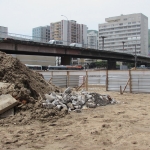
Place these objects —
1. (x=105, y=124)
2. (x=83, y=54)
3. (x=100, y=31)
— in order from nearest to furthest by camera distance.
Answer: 1. (x=105, y=124)
2. (x=83, y=54)
3. (x=100, y=31)

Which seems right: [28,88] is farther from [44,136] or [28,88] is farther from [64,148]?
[64,148]

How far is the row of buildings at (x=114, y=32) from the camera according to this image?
117m

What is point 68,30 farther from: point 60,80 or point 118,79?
point 118,79

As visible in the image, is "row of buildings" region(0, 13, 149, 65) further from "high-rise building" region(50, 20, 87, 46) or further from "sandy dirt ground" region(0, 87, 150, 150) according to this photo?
"sandy dirt ground" region(0, 87, 150, 150)

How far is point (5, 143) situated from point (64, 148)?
1466mm

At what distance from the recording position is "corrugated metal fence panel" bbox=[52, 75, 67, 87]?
930 inches

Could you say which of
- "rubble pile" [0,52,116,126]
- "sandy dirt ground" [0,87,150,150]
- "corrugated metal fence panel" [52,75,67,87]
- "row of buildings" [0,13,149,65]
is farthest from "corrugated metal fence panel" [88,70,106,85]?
"row of buildings" [0,13,149,65]

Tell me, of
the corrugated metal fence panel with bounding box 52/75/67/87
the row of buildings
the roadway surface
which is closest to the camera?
the corrugated metal fence panel with bounding box 52/75/67/87

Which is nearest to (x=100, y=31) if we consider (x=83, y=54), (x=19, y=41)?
(x=83, y=54)

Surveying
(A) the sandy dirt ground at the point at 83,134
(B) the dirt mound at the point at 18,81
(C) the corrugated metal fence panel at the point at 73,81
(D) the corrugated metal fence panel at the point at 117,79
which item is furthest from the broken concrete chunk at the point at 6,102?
(C) the corrugated metal fence panel at the point at 73,81

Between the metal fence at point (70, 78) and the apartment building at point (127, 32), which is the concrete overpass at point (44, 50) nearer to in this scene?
the metal fence at point (70, 78)

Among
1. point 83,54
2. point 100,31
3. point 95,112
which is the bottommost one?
point 95,112

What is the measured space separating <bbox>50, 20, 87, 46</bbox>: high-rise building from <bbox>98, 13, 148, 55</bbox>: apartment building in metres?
15.5

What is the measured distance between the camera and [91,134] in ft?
21.0
